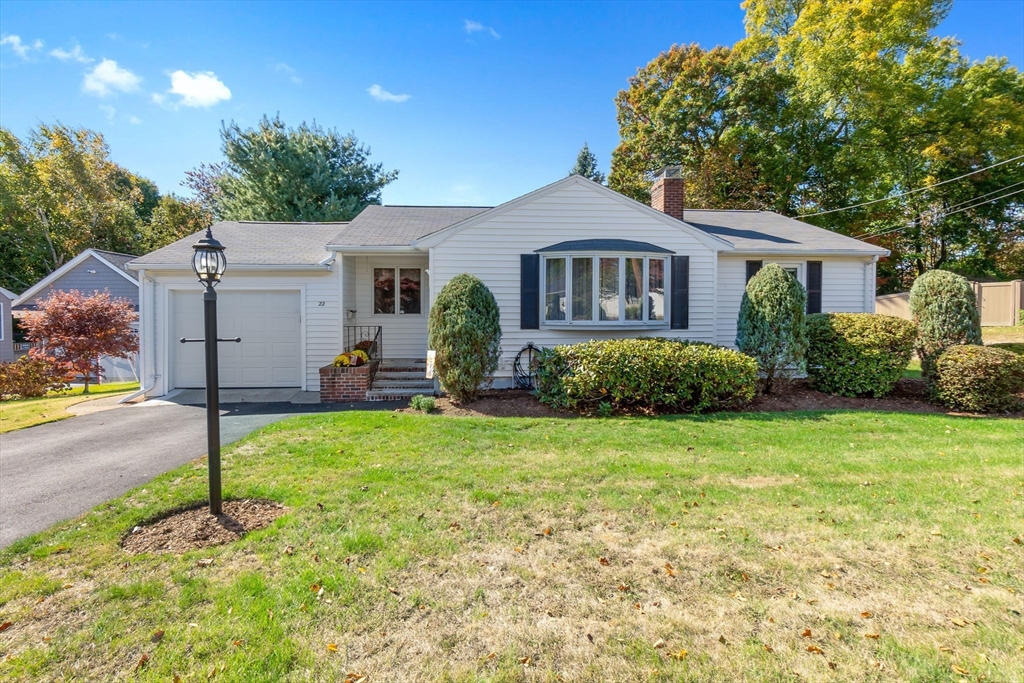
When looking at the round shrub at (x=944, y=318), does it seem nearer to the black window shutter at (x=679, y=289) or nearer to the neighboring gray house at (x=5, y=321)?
the black window shutter at (x=679, y=289)

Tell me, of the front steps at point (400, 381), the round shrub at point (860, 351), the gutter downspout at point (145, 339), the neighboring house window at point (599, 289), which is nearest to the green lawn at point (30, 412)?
the gutter downspout at point (145, 339)

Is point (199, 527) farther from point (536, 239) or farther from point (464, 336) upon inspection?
point (536, 239)

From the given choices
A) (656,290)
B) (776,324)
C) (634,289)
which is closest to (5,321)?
(634,289)

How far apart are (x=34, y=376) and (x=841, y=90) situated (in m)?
28.1

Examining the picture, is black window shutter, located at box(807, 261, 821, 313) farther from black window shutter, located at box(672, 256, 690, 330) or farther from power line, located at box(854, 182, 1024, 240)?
power line, located at box(854, 182, 1024, 240)

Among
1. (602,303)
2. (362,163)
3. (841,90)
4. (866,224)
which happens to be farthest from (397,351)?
(866,224)

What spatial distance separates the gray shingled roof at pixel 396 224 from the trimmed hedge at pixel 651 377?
4.57 metres

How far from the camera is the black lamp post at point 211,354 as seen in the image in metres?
3.74

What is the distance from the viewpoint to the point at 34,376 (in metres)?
11.4

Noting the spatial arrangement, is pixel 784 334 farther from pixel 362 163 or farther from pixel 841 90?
pixel 362 163

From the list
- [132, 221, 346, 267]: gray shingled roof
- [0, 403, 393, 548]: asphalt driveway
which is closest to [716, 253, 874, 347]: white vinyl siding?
[0, 403, 393, 548]: asphalt driveway

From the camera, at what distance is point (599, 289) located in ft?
31.0

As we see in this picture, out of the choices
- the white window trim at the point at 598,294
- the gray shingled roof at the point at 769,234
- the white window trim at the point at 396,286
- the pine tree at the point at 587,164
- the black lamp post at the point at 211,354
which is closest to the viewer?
the black lamp post at the point at 211,354

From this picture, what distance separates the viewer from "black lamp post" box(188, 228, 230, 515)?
3736 mm
